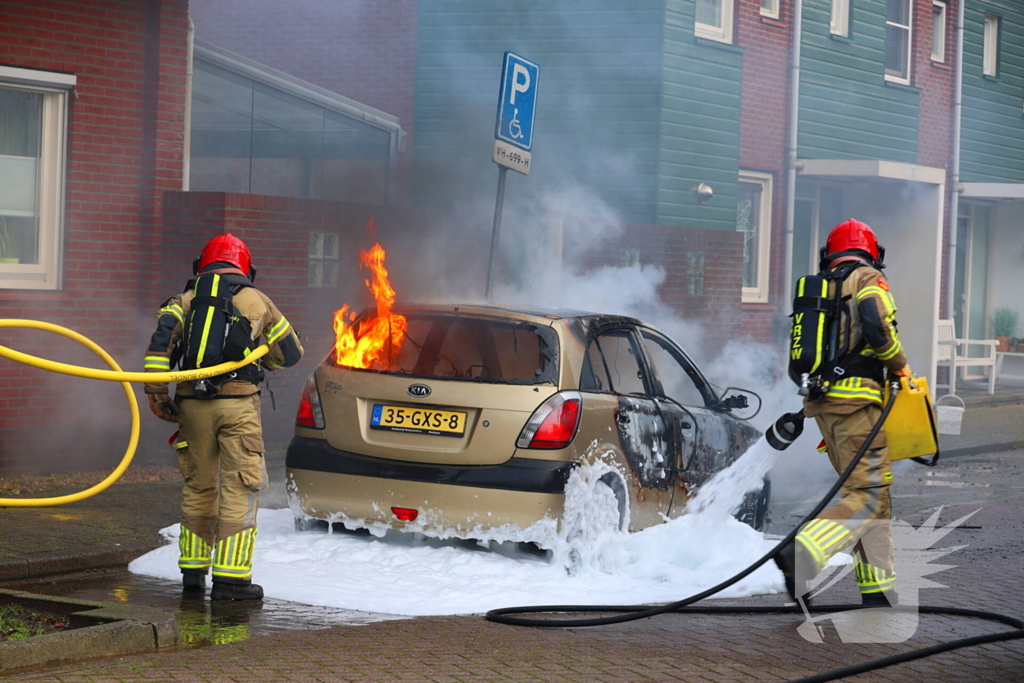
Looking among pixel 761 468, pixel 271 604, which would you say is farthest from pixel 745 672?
pixel 761 468

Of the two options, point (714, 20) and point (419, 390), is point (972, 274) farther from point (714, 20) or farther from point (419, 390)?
point (419, 390)

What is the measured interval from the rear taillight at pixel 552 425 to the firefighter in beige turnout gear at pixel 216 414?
1251 mm

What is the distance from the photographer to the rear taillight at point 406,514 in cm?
700

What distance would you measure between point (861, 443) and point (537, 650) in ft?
6.44

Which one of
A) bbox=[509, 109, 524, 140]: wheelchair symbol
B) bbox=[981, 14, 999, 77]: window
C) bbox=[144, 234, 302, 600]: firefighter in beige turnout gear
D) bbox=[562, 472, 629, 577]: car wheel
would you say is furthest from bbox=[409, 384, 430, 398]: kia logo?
bbox=[981, 14, 999, 77]: window

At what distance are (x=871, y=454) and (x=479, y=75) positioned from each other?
11.0 m

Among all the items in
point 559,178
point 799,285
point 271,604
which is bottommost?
point 271,604

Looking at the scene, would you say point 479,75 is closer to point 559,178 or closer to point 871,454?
point 559,178

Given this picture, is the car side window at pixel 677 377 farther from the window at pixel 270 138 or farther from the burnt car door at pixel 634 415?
the window at pixel 270 138

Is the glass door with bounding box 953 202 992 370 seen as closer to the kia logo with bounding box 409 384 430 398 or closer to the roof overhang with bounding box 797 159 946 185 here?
the roof overhang with bounding box 797 159 946 185

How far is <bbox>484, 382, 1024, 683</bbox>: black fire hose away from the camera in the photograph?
562cm

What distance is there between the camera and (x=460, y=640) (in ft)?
18.5

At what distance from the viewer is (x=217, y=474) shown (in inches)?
261

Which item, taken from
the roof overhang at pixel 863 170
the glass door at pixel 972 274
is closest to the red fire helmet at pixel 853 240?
the roof overhang at pixel 863 170
